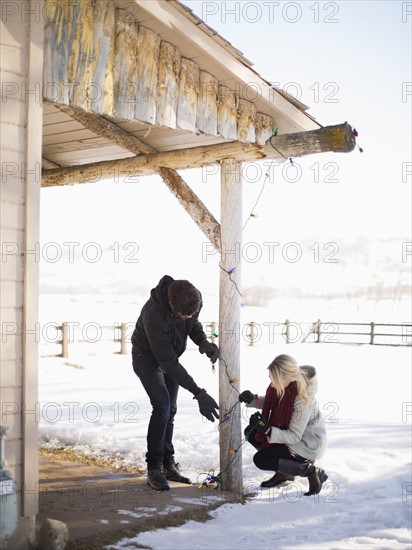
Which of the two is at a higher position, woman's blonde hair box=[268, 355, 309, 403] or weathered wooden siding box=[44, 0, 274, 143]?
weathered wooden siding box=[44, 0, 274, 143]

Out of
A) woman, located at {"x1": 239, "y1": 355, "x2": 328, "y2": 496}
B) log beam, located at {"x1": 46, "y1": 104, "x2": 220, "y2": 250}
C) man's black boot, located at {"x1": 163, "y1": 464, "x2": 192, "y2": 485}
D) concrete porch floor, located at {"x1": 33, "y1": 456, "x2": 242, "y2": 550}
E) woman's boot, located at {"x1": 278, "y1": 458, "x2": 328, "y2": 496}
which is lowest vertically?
concrete porch floor, located at {"x1": 33, "y1": 456, "x2": 242, "y2": 550}

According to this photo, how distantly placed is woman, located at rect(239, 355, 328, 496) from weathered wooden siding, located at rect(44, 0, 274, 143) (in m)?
2.05

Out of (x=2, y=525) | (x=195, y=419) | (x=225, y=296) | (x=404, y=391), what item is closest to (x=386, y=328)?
(x=404, y=391)

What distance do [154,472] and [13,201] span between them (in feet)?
8.75

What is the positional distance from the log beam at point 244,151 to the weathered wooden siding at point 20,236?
2.02 m

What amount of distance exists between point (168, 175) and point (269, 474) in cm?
297

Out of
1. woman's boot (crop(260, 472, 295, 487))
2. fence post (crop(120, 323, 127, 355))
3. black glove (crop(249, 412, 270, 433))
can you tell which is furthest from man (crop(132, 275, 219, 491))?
fence post (crop(120, 323, 127, 355))

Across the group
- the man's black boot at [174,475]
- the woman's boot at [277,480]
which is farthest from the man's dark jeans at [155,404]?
the woman's boot at [277,480]

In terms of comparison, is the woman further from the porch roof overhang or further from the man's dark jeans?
the porch roof overhang

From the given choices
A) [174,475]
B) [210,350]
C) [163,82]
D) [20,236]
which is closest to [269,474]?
[174,475]

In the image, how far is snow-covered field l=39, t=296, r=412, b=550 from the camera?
428 centimetres

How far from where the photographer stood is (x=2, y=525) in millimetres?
3414

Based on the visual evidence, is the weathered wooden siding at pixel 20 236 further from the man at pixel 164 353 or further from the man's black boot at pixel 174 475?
the man's black boot at pixel 174 475

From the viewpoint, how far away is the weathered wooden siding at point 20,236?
3.88 m
